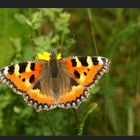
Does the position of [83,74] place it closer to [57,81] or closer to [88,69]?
[88,69]

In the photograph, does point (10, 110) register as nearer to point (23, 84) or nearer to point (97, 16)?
point (23, 84)

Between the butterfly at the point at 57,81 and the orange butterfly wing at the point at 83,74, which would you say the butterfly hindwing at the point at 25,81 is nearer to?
the butterfly at the point at 57,81

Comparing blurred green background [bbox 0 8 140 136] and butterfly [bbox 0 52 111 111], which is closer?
butterfly [bbox 0 52 111 111]

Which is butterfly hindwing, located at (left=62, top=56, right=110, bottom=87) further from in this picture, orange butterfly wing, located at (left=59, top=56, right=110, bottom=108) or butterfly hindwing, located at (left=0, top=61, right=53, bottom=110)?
butterfly hindwing, located at (left=0, top=61, right=53, bottom=110)

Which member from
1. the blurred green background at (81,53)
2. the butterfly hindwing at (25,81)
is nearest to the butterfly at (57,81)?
the butterfly hindwing at (25,81)

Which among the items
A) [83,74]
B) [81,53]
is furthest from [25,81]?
[81,53]

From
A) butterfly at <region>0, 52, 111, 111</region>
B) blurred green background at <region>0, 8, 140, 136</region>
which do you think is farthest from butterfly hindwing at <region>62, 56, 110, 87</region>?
blurred green background at <region>0, 8, 140, 136</region>
